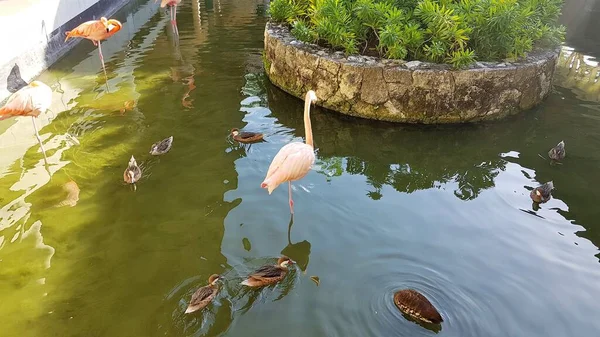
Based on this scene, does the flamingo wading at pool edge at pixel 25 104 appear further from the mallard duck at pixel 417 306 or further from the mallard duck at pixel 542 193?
the mallard duck at pixel 542 193

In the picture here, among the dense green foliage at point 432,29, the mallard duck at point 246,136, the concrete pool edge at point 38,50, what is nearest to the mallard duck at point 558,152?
the dense green foliage at point 432,29

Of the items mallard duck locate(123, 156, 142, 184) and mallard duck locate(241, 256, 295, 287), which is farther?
mallard duck locate(123, 156, 142, 184)

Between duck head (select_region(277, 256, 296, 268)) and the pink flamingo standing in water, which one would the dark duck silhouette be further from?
duck head (select_region(277, 256, 296, 268))

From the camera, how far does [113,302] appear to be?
3.66 m

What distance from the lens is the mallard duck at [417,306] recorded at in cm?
337

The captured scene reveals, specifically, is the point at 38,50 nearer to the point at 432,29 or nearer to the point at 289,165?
the point at 289,165

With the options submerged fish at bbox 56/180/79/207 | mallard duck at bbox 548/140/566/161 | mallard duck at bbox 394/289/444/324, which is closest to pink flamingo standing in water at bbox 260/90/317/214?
mallard duck at bbox 394/289/444/324

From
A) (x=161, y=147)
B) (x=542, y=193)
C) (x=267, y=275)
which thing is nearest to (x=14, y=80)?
(x=161, y=147)

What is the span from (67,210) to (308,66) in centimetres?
399

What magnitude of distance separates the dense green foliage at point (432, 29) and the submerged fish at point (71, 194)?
13.4 ft

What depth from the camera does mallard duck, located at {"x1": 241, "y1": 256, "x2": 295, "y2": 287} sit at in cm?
367

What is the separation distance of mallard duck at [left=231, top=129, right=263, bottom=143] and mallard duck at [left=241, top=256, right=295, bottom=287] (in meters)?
2.42

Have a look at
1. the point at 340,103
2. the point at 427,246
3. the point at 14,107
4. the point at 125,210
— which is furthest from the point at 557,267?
the point at 14,107

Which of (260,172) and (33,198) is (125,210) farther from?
(260,172)
